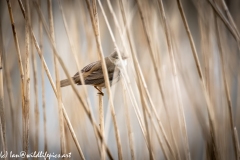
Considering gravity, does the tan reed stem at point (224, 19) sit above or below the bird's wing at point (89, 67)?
above

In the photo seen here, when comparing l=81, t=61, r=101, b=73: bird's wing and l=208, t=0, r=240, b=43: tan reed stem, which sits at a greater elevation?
l=208, t=0, r=240, b=43: tan reed stem

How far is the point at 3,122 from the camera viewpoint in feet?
3.64

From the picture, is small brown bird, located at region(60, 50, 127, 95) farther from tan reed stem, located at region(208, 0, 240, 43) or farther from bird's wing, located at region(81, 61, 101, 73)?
tan reed stem, located at region(208, 0, 240, 43)

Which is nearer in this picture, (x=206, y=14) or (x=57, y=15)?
(x=206, y=14)

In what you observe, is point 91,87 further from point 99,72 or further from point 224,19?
point 224,19

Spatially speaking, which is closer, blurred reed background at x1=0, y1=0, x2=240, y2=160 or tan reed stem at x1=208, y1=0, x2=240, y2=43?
tan reed stem at x1=208, y1=0, x2=240, y2=43

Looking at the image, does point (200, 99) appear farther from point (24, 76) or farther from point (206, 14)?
point (24, 76)

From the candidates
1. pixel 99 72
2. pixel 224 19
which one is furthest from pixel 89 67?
pixel 224 19

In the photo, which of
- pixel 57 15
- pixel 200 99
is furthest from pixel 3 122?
pixel 200 99

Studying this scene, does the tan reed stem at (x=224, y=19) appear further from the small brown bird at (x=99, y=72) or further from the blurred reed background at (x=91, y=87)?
the small brown bird at (x=99, y=72)

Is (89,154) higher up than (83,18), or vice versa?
(83,18)

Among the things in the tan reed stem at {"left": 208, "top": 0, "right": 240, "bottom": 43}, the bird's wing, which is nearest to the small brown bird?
the bird's wing

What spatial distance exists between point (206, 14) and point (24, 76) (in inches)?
36.3

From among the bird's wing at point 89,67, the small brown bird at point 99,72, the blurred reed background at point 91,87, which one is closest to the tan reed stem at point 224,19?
the blurred reed background at point 91,87
